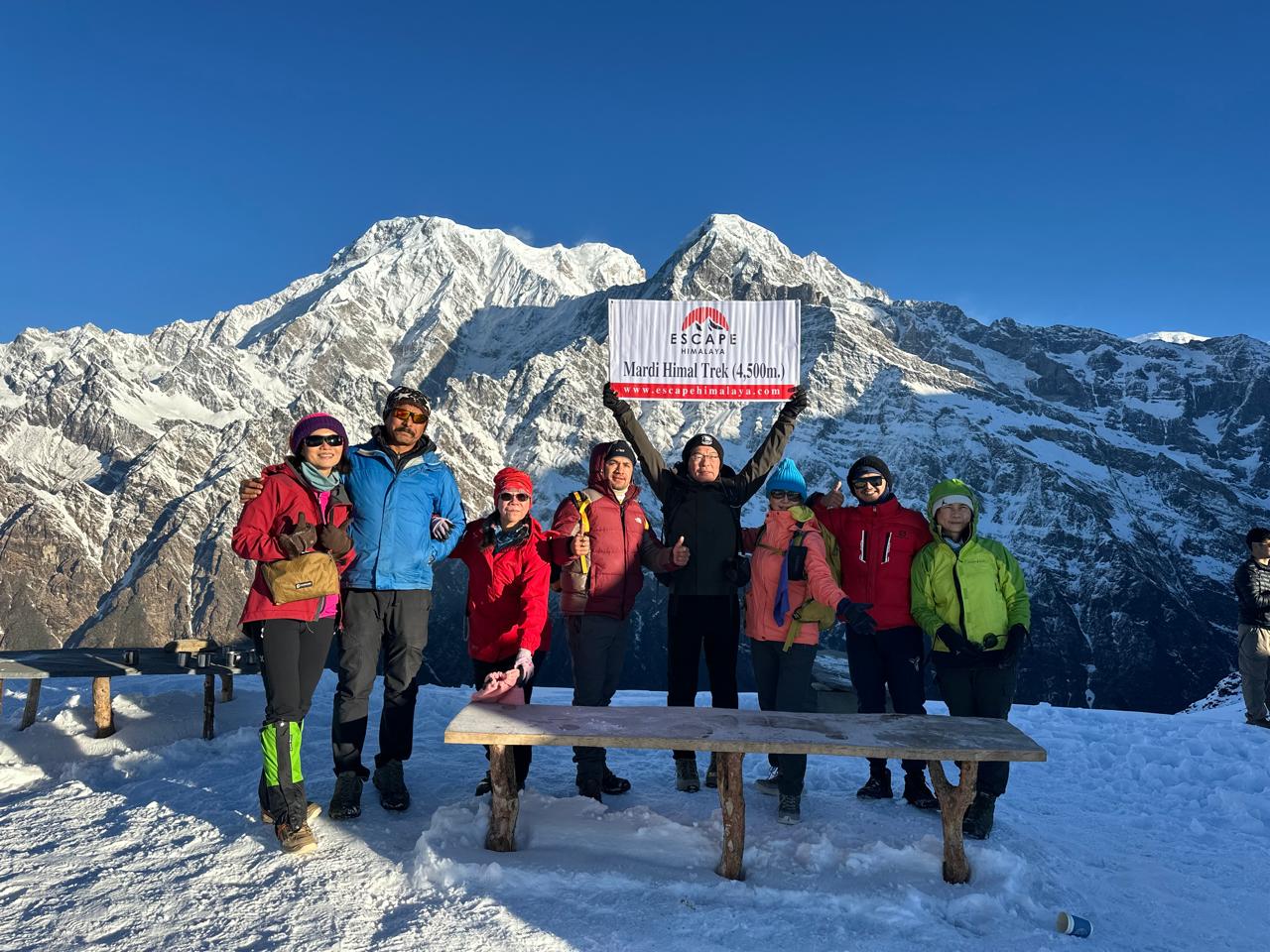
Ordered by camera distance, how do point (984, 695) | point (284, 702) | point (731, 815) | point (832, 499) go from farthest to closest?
point (832, 499), point (984, 695), point (284, 702), point (731, 815)

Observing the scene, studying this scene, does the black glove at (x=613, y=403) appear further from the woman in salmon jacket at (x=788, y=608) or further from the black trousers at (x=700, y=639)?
the black trousers at (x=700, y=639)

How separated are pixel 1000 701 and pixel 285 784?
497cm

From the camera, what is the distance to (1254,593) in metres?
11.5

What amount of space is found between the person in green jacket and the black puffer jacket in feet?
25.4

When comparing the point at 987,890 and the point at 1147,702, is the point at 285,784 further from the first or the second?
the point at 1147,702

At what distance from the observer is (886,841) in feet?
17.7

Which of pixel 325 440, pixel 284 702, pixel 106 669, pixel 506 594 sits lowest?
pixel 106 669

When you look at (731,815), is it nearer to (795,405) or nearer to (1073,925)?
(1073,925)

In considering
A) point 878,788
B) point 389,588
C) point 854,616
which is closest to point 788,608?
point 854,616

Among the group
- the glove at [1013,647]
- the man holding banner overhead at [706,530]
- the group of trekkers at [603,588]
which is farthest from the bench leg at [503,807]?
the glove at [1013,647]

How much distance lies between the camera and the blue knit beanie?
662cm

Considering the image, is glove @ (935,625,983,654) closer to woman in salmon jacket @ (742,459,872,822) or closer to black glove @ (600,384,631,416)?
woman in salmon jacket @ (742,459,872,822)

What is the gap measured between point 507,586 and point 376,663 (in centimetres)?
105

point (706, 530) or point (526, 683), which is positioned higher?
point (706, 530)
